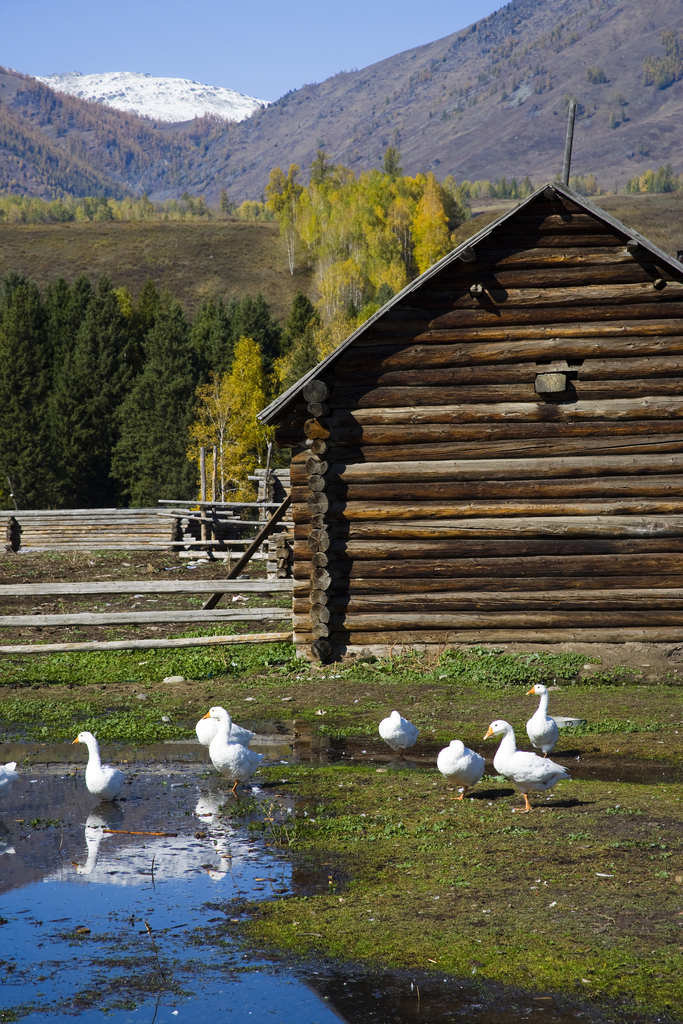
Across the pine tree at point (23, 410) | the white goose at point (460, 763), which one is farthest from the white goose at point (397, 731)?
the pine tree at point (23, 410)

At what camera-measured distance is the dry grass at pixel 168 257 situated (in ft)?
335

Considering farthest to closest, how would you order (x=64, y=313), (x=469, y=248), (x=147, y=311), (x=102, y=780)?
(x=147, y=311) → (x=64, y=313) → (x=469, y=248) → (x=102, y=780)

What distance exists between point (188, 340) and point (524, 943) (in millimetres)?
60600

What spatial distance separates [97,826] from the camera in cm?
723

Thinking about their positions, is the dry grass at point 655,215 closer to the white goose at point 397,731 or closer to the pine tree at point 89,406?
the pine tree at point 89,406

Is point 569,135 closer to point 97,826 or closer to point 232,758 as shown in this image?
point 232,758

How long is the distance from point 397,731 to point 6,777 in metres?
3.40

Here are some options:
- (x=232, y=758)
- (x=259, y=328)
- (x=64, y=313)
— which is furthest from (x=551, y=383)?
(x=64, y=313)

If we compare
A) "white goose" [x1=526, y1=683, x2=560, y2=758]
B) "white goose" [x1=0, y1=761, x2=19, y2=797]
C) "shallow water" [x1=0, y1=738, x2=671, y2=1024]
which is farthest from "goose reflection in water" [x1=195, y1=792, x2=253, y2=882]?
"white goose" [x1=526, y1=683, x2=560, y2=758]

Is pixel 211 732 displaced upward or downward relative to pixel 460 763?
downward

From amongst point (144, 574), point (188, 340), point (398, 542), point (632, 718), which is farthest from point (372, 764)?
point (188, 340)

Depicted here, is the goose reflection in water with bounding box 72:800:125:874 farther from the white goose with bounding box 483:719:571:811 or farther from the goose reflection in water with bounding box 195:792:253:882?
the white goose with bounding box 483:719:571:811

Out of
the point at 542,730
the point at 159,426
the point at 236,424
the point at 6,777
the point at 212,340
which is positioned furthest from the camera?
the point at 212,340

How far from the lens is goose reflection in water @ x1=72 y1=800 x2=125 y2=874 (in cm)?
646
